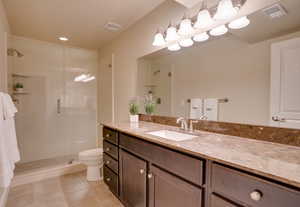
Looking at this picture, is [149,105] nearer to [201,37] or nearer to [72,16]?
[201,37]

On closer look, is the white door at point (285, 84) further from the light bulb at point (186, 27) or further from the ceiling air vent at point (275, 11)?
the light bulb at point (186, 27)

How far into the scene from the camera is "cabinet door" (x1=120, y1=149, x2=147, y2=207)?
135 cm

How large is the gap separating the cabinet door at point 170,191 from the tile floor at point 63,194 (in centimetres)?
78

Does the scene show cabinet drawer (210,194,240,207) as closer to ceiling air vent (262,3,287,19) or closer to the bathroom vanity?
the bathroom vanity

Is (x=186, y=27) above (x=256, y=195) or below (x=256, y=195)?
above

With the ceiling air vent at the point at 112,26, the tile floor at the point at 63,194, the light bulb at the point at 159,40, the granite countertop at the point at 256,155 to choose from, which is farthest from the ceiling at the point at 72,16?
the tile floor at the point at 63,194

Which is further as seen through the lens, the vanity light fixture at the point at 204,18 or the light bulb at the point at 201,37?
the light bulb at the point at 201,37

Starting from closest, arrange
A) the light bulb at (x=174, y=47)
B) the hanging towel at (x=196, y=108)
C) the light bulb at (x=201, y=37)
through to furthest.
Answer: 1. the light bulb at (x=201, y=37)
2. the hanging towel at (x=196, y=108)
3. the light bulb at (x=174, y=47)

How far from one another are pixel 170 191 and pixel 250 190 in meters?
0.54

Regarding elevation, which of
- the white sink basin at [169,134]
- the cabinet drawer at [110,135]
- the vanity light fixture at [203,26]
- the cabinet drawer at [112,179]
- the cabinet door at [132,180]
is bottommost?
the cabinet drawer at [112,179]

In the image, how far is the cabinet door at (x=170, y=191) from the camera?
3.08ft

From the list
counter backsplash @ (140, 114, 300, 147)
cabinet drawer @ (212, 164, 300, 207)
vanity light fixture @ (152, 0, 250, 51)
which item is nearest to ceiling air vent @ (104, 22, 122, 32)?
vanity light fixture @ (152, 0, 250, 51)

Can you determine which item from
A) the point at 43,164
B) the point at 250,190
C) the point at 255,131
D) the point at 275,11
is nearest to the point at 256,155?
the point at 250,190

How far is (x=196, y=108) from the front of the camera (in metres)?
1.64
